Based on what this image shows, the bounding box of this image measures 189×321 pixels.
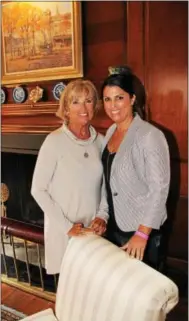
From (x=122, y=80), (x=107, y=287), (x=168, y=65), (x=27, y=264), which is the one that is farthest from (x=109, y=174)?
(x=27, y=264)

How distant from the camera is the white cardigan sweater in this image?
1333 mm

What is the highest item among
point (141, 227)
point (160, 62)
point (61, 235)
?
point (160, 62)

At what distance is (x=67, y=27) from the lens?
2002mm

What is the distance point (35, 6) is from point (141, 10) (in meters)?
0.77

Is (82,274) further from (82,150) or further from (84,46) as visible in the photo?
(84,46)

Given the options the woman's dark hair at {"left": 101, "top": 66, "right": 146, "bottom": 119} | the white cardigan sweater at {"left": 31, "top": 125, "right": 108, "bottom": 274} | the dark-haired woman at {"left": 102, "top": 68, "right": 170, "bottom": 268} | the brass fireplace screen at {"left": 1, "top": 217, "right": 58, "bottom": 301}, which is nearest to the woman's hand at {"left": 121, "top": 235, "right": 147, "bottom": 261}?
the dark-haired woman at {"left": 102, "top": 68, "right": 170, "bottom": 268}

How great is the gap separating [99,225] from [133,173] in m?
0.27

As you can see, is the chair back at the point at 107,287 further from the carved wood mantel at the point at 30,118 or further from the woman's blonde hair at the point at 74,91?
the carved wood mantel at the point at 30,118

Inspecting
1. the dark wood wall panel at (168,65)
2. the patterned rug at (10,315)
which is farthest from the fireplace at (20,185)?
the dark wood wall panel at (168,65)

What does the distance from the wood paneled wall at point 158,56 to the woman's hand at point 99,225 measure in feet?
1.80

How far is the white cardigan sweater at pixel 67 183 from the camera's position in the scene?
1.33 metres

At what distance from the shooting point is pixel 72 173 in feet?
4.42

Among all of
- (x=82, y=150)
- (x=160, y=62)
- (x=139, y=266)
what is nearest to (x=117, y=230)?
(x=82, y=150)

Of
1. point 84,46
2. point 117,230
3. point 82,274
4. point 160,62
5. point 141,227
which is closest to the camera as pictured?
point 82,274
